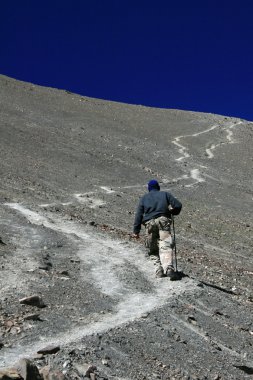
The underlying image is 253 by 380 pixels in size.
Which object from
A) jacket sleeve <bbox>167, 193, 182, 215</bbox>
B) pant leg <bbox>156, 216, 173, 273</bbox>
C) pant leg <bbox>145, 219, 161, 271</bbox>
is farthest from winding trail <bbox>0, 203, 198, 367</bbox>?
jacket sleeve <bbox>167, 193, 182, 215</bbox>

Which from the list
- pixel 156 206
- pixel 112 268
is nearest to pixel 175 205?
pixel 156 206

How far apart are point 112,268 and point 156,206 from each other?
6.24ft

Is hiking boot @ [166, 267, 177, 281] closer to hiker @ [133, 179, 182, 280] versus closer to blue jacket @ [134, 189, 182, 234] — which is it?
hiker @ [133, 179, 182, 280]

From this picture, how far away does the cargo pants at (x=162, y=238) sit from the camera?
11.7 meters

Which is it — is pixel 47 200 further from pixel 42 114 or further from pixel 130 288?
pixel 42 114

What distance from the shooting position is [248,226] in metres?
26.4

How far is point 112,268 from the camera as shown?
12.5 meters

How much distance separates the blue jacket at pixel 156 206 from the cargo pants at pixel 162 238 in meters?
0.15

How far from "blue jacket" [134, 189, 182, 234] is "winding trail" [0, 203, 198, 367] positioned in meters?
1.36

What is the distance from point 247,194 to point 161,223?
25212 mm

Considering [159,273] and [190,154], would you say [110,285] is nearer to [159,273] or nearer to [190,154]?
[159,273]

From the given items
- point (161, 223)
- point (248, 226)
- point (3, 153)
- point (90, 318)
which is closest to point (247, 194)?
point (248, 226)

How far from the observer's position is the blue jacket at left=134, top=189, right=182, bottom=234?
12.0m

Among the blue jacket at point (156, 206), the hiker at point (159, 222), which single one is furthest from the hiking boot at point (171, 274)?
the blue jacket at point (156, 206)
